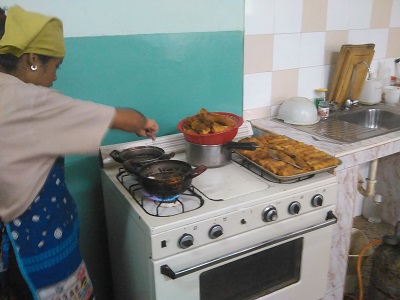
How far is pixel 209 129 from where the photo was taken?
1.38 m

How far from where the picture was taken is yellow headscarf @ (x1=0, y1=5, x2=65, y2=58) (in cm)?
90

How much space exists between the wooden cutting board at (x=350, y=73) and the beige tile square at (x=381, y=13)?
0.23 metres

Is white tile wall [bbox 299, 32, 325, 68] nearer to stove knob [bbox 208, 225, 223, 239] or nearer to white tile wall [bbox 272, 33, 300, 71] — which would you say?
white tile wall [bbox 272, 33, 300, 71]

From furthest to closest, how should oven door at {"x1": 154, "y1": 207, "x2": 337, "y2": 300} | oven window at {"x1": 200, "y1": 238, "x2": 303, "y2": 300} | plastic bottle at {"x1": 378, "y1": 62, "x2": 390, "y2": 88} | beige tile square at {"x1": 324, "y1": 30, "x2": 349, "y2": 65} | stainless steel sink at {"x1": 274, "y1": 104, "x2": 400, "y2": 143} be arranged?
1. plastic bottle at {"x1": 378, "y1": 62, "x2": 390, "y2": 88}
2. beige tile square at {"x1": 324, "y1": 30, "x2": 349, "y2": 65}
3. stainless steel sink at {"x1": 274, "y1": 104, "x2": 400, "y2": 143}
4. oven window at {"x1": 200, "y1": 238, "x2": 303, "y2": 300}
5. oven door at {"x1": 154, "y1": 207, "x2": 337, "y2": 300}

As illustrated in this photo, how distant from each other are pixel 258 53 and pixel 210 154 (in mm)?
660

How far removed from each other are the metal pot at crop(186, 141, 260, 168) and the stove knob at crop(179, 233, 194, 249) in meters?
0.39

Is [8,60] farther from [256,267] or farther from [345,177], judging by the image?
[345,177]

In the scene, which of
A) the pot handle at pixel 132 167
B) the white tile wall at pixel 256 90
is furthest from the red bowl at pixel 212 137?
the white tile wall at pixel 256 90

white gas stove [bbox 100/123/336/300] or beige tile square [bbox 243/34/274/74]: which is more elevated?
beige tile square [bbox 243/34/274/74]

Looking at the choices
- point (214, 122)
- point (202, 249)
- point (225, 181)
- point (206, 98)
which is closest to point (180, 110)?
point (206, 98)

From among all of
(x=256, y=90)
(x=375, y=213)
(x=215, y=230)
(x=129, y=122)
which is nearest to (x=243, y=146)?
(x=215, y=230)

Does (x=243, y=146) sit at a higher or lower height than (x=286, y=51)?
lower

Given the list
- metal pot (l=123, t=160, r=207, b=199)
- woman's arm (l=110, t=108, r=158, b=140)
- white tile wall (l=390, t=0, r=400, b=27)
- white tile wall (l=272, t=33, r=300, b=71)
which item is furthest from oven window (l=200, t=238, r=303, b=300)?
white tile wall (l=390, t=0, r=400, b=27)

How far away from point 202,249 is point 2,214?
1.83 ft
